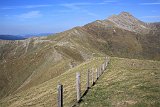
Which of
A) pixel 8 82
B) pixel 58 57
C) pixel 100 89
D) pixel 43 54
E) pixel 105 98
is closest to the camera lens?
pixel 105 98

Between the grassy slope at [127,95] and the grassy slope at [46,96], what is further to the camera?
the grassy slope at [46,96]

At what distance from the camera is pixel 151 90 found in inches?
821

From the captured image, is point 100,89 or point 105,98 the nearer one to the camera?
point 105,98

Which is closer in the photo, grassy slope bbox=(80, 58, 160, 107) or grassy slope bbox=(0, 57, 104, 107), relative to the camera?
grassy slope bbox=(80, 58, 160, 107)

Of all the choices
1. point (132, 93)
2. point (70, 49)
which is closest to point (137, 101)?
point (132, 93)

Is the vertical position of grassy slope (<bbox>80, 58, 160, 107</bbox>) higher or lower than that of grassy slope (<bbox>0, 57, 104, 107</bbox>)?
higher

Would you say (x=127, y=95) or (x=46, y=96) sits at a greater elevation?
(x=127, y=95)

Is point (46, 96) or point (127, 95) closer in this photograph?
point (127, 95)

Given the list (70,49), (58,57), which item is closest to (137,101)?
(58,57)

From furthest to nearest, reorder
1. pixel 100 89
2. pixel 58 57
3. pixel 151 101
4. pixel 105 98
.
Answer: pixel 58 57
pixel 100 89
pixel 105 98
pixel 151 101

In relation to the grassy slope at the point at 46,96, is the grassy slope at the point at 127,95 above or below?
above

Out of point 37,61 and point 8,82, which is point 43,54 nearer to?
point 37,61

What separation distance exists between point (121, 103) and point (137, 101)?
1142 mm

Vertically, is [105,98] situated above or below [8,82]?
above
